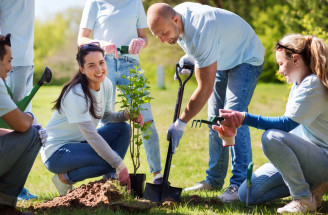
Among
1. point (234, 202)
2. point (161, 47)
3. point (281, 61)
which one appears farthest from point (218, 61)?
point (161, 47)

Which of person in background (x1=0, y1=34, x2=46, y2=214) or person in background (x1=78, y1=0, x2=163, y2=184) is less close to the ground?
person in background (x1=78, y1=0, x2=163, y2=184)

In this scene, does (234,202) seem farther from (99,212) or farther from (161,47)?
(161,47)

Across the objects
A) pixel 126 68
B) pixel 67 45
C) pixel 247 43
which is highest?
pixel 247 43

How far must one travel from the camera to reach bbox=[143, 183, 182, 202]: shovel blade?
12.6 feet

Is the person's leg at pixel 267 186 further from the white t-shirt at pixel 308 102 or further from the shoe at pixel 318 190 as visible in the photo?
the white t-shirt at pixel 308 102

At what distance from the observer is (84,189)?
12.1 ft

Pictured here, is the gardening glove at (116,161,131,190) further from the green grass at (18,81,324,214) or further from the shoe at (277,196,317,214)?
the shoe at (277,196,317,214)

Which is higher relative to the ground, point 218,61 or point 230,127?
point 218,61

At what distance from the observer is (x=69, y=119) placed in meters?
3.76

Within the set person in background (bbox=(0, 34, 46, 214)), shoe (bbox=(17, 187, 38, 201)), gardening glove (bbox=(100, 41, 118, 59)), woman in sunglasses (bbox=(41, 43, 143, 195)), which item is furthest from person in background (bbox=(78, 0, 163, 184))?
person in background (bbox=(0, 34, 46, 214))

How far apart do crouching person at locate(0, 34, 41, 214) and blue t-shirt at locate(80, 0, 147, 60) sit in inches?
51.2

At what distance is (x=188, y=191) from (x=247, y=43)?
1396 mm

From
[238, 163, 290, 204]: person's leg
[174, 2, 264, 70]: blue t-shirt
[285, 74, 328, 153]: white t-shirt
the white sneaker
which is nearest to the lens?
[285, 74, 328, 153]: white t-shirt

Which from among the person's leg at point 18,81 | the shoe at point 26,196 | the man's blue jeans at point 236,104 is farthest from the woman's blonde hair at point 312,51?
the shoe at point 26,196
